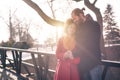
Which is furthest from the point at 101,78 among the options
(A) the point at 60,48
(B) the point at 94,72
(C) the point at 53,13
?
(C) the point at 53,13

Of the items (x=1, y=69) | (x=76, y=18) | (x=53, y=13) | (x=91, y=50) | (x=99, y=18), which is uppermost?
(x=53, y=13)

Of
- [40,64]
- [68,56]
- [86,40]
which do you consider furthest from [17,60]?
[86,40]

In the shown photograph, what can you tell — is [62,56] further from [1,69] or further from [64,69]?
[1,69]

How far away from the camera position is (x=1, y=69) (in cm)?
979

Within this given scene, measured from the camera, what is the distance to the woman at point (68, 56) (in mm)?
3879

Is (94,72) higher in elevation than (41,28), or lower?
lower

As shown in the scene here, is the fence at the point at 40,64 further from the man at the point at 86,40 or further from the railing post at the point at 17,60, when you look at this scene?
the man at the point at 86,40

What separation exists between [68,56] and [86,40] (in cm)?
34

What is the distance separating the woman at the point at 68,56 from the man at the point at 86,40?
0.24 ft

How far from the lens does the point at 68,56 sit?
3.96m

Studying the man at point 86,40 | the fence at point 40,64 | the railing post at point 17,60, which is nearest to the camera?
the man at point 86,40

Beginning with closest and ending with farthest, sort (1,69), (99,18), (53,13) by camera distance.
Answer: (1,69) → (99,18) → (53,13)

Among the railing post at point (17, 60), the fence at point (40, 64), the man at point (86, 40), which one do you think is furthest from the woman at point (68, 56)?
the railing post at point (17, 60)

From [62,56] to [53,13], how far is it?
106 ft
